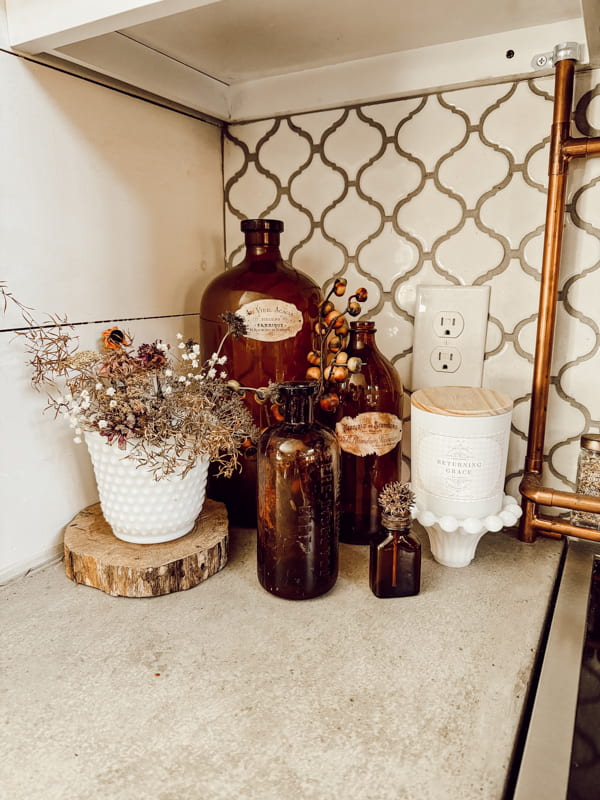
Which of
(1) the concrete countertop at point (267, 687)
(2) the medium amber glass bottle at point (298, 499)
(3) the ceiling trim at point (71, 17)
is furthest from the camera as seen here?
(2) the medium amber glass bottle at point (298, 499)

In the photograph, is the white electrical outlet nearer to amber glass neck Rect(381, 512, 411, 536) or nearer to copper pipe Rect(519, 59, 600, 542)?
copper pipe Rect(519, 59, 600, 542)

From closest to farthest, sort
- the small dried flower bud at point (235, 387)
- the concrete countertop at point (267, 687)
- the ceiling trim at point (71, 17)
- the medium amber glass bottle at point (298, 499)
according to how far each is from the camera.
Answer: the concrete countertop at point (267, 687) < the ceiling trim at point (71, 17) < the medium amber glass bottle at point (298, 499) < the small dried flower bud at point (235, 387)

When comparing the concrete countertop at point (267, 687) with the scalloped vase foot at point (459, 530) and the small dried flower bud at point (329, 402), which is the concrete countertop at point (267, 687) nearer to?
the scalloped vase foot at point (459, 530)

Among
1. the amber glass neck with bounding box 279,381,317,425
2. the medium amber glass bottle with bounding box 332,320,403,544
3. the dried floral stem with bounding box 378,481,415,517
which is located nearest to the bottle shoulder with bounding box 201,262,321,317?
the medium amber glass bottle with bounding box 332,320,403,544

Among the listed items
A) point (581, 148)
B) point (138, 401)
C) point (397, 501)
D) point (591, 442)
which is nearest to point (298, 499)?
point (397, 501)

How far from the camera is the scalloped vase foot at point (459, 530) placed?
75 cm

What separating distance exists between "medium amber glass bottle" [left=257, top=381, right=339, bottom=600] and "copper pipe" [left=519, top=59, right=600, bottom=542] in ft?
1.00

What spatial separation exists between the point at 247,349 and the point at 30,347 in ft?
0.96

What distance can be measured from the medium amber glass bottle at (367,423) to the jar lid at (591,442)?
10.3 inches

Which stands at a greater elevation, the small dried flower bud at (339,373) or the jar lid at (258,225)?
the jar lid at (258,225)

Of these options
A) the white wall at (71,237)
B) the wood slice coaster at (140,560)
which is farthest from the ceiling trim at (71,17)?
the wood slice coaster at (140,560)

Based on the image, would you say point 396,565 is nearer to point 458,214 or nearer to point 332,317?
point 332,317

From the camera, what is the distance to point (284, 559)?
0.71 metres

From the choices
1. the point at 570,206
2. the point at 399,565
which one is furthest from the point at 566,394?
the point at 399,565
